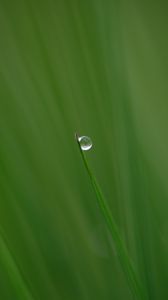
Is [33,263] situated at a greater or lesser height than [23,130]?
lesser

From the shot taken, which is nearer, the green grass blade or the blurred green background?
the green grass blade

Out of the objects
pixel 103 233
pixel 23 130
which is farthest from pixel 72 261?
pixel 23 130

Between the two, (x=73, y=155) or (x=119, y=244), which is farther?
(x=73, y=155)

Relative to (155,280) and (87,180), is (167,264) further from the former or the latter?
(87,180)

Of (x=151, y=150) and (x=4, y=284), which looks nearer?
(x=4, y=284)

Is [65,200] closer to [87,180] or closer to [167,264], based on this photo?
[87,180]

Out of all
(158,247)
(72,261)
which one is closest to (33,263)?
(72,261)

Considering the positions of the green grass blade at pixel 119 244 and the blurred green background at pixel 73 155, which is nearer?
the green grass blade at pixel 119 244
